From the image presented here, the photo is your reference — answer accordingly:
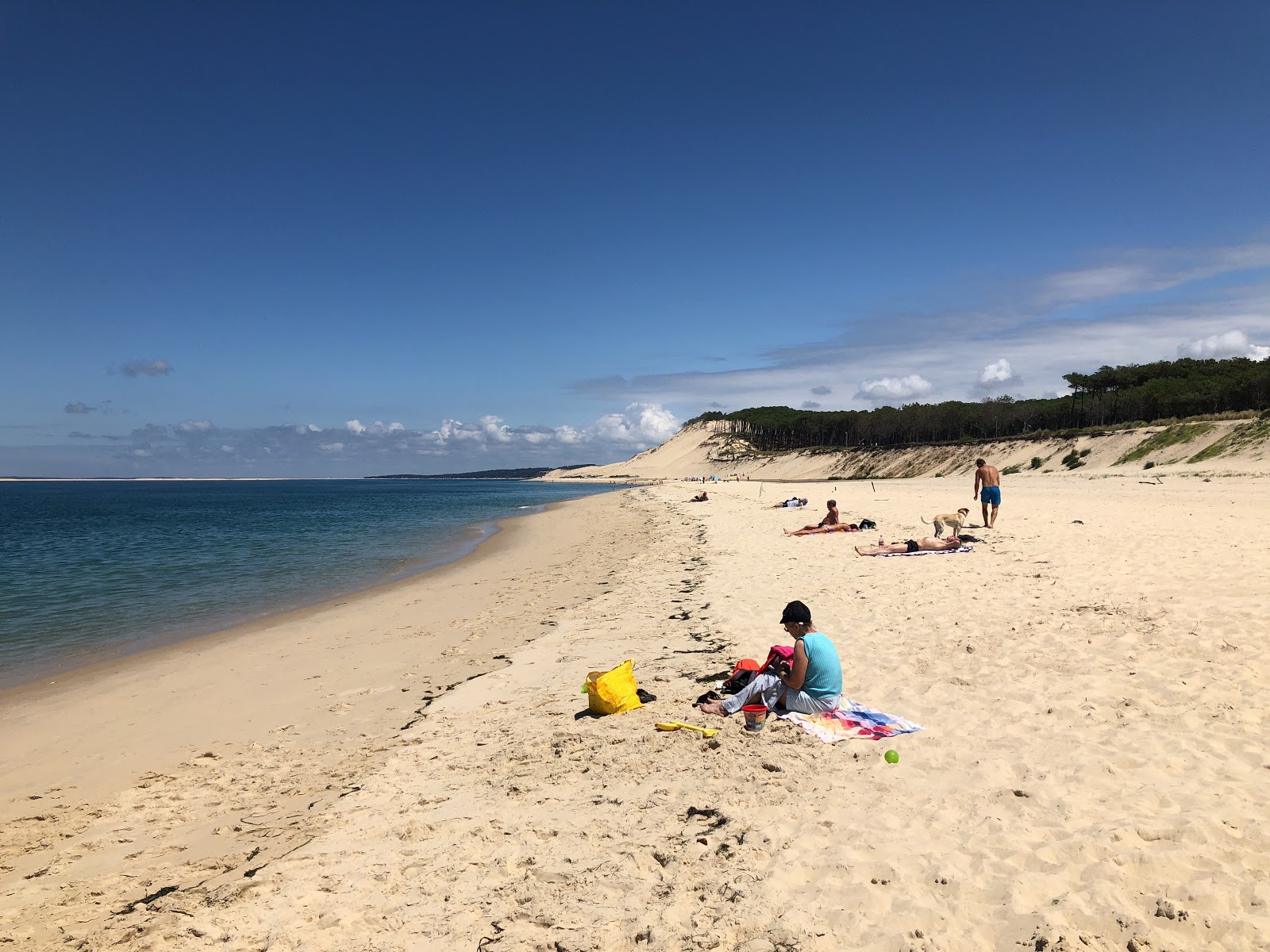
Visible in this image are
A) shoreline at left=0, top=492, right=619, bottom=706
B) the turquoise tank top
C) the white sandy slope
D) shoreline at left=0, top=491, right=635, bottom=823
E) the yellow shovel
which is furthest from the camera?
the white sandy slope

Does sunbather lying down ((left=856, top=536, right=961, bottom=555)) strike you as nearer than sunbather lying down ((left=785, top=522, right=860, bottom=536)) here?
Yes

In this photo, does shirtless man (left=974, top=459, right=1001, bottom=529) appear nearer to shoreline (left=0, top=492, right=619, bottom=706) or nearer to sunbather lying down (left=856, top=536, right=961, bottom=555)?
sunbather lying down (left=856, top=536, right=961, bottom=555)

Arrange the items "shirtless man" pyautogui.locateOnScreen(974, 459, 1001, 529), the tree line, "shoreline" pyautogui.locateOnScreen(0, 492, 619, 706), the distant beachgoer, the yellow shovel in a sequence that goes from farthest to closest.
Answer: the tree line
the distant beachgoer
"shirtless man" pyautogui.locateOnScreen(974, 459, 1001, 529)
"shoreline" pyautogui.locateOnScreen(0, 492, 619, 706)
the yellow shovel

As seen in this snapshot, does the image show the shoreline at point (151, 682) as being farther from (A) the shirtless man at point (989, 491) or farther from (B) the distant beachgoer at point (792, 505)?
(B) the distant beachgoer at point (792, 505)

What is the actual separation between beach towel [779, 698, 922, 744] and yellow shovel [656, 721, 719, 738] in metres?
0.67

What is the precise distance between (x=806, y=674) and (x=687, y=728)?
3.77ft

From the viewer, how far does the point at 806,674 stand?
19.7 feet

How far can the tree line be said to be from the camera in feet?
171

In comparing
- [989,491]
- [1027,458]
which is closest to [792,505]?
[989,491]

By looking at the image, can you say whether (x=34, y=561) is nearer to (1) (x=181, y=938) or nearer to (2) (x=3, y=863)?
(2) (x=3, y=863)

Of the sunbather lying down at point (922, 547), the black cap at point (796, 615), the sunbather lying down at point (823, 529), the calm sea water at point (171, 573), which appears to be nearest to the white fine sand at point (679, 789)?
the black cap at point (796, 615)

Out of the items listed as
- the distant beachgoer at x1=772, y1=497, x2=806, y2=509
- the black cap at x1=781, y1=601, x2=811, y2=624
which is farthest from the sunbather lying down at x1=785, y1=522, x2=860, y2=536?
the black cap at x1=781, y1=601, x2=811, y2=624

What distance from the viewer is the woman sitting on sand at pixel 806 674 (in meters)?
5.98

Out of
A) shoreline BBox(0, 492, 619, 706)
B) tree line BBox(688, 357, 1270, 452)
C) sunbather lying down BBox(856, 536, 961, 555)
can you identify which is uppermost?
tree line BBox(688, 357, 1270, 452)
